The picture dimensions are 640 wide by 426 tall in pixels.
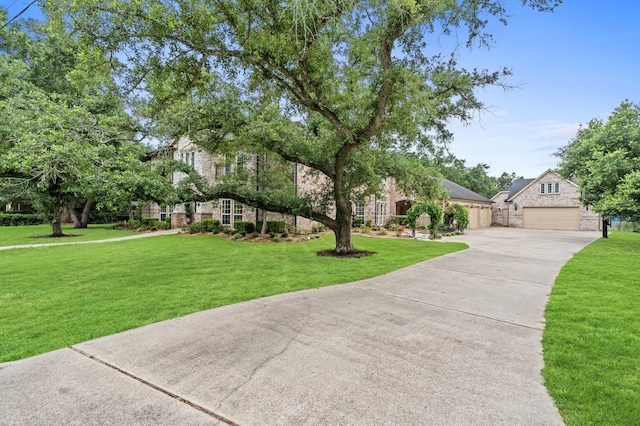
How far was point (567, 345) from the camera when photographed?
371cm

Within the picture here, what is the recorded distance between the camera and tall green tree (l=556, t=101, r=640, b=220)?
1277cm

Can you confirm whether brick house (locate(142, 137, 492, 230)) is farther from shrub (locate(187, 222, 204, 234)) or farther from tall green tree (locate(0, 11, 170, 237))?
tall green tree (locate(0, 11, 170, 237))

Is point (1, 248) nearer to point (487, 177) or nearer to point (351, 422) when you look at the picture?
point (351, 422)

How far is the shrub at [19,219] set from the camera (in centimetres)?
2481

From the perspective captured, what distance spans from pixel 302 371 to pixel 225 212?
17.4 meters

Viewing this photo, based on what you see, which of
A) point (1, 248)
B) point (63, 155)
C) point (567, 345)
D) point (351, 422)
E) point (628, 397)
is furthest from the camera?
point (1, 248)

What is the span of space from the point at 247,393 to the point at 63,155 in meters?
7.57

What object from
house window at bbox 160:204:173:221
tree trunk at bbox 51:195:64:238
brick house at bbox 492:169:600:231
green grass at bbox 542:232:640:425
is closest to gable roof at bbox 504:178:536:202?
brick house at bbox 492:169:600:231

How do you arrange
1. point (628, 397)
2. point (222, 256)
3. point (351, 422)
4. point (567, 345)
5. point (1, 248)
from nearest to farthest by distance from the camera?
point (351, 422)
point (628, 397)
point (567, 345)
point (222, 256)
point (1, 248)

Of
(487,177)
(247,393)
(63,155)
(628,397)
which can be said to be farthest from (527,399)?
(487,177)

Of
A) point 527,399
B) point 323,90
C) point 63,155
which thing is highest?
point 323,90

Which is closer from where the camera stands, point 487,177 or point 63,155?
point 63,155

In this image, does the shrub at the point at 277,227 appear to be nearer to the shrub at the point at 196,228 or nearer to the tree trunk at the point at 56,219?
the shrub at the point at 196,228

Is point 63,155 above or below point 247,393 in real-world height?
above
